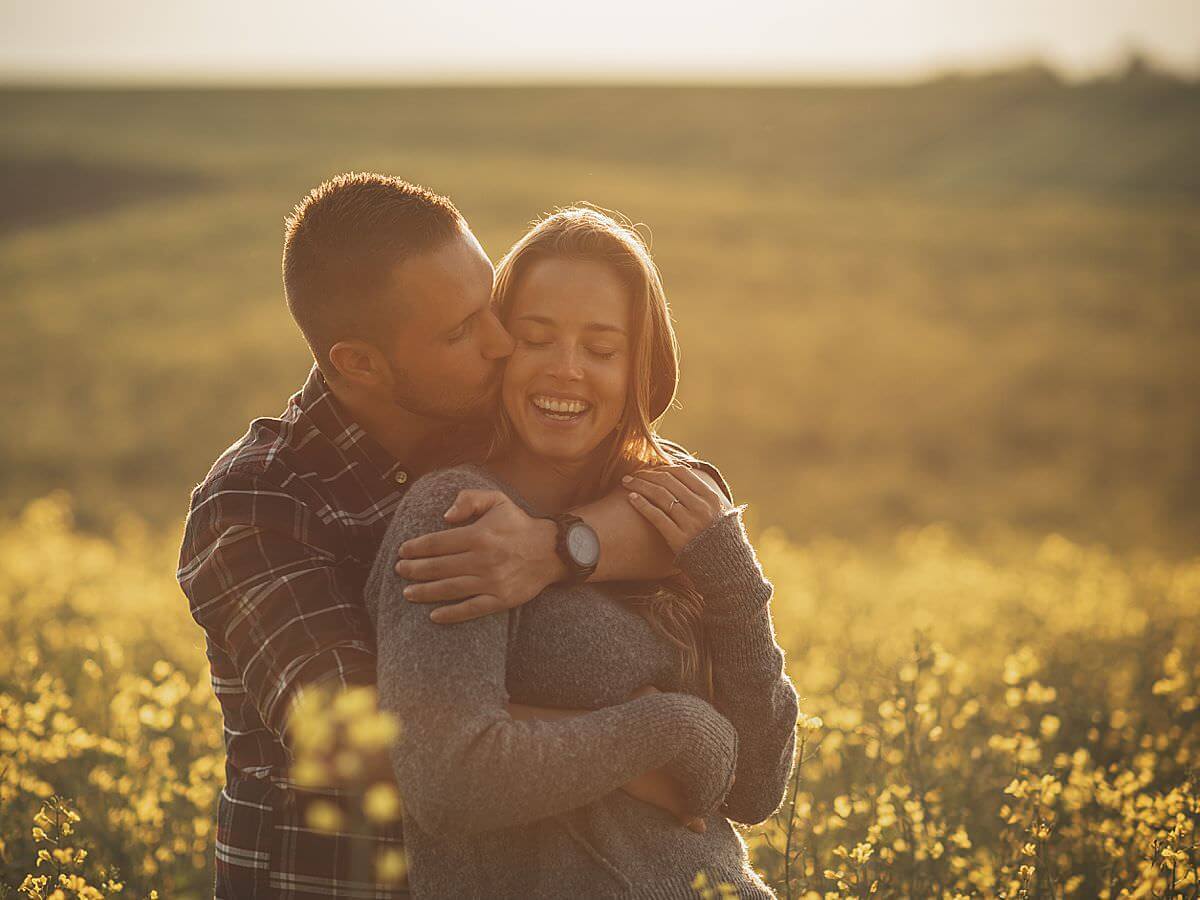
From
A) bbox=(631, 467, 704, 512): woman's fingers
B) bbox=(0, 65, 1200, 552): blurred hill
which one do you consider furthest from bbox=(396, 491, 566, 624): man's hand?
bbox=(0, 65, 1200, 552): blurred hill

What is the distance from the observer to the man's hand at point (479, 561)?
8.70 ft

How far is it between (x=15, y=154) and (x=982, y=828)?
43.8 metres

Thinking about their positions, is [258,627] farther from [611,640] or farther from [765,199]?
[765,199]

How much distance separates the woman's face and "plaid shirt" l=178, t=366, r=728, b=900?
0.45m

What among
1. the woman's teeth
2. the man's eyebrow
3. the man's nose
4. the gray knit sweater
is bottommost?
the gray knit sweater

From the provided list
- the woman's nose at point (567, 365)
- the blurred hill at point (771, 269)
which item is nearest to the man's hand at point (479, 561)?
the woman's nose at point (567, 365)

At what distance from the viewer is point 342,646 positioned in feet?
9.37

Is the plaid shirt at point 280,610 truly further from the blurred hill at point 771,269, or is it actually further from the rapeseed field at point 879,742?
the blurred hill at point 771,269

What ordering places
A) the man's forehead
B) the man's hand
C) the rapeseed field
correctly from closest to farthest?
1. the man's hand
2. the man's forehead
3. the rapeseed field

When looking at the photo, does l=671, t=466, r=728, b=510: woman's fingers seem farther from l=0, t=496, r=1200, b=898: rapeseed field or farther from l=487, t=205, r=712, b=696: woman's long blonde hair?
l=0, t=496, r=1200, b=898: rapeseed field

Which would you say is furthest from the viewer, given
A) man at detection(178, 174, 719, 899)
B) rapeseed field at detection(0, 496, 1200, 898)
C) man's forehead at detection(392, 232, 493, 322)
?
rapeseed field at detection(0, 496, 1200, 898)

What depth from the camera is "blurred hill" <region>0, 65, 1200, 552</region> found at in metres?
18.9

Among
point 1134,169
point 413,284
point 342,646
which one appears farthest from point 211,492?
point 1134,169

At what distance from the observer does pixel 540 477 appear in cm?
340
